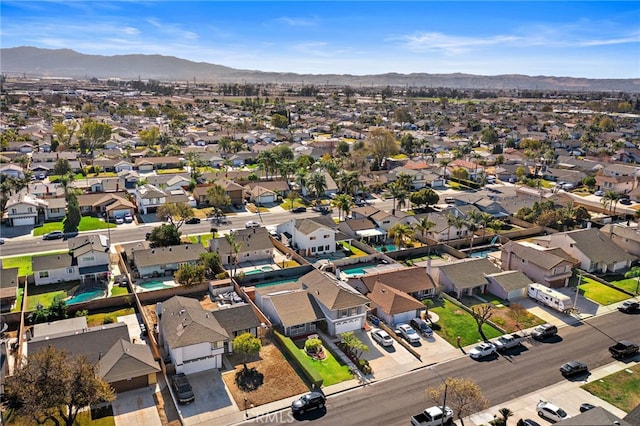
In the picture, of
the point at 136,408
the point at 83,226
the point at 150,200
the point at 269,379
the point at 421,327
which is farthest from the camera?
the point at 150,200

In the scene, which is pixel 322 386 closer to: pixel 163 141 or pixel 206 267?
pixel 206 267

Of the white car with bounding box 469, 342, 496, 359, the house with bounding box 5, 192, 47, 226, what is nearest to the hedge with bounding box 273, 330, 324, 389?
the white car with bounding box 469, 342, 496, 359

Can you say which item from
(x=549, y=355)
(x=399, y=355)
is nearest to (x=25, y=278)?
(x=399, y=355)

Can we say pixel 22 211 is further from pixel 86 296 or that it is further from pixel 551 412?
pixel 551 412

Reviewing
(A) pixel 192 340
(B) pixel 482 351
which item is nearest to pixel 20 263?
(A) pixel 192 340

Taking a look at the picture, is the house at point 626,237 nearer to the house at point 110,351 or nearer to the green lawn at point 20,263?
the house at point 110,351
